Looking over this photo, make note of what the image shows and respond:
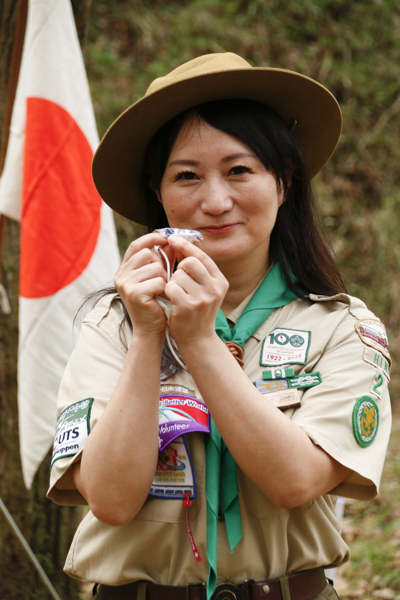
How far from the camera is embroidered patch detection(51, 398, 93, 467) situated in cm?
157

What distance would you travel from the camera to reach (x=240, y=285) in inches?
77.0

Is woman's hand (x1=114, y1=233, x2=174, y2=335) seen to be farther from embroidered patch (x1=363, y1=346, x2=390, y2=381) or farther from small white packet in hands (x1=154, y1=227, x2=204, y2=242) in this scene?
embroidered patch (x1=363, y1=346, x2=390, y2=381)

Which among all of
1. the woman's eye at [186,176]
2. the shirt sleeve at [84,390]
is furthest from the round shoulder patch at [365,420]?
the woman's eye at [186,176]

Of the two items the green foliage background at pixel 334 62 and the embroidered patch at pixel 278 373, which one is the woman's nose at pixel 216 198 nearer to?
the embroidered patch at pixel 278 373

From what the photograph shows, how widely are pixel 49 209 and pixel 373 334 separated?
1864 millimetres

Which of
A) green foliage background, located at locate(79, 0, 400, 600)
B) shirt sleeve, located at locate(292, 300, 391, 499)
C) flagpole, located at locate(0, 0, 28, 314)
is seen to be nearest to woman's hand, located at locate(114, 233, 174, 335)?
shirt sleeve, located at locate(292, 300, 391, 499)

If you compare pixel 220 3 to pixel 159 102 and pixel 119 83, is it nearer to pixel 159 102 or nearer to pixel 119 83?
pixel 119 83

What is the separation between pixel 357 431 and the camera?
1.57 m

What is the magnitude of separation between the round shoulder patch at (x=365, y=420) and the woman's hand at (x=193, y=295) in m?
0.46

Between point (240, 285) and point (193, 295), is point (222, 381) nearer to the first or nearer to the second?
point (193, 295)

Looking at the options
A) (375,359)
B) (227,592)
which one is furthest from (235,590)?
(375,359)

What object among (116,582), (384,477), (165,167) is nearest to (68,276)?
(165,167)

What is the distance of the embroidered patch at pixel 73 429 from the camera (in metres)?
1.57

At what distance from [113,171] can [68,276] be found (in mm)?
1031
